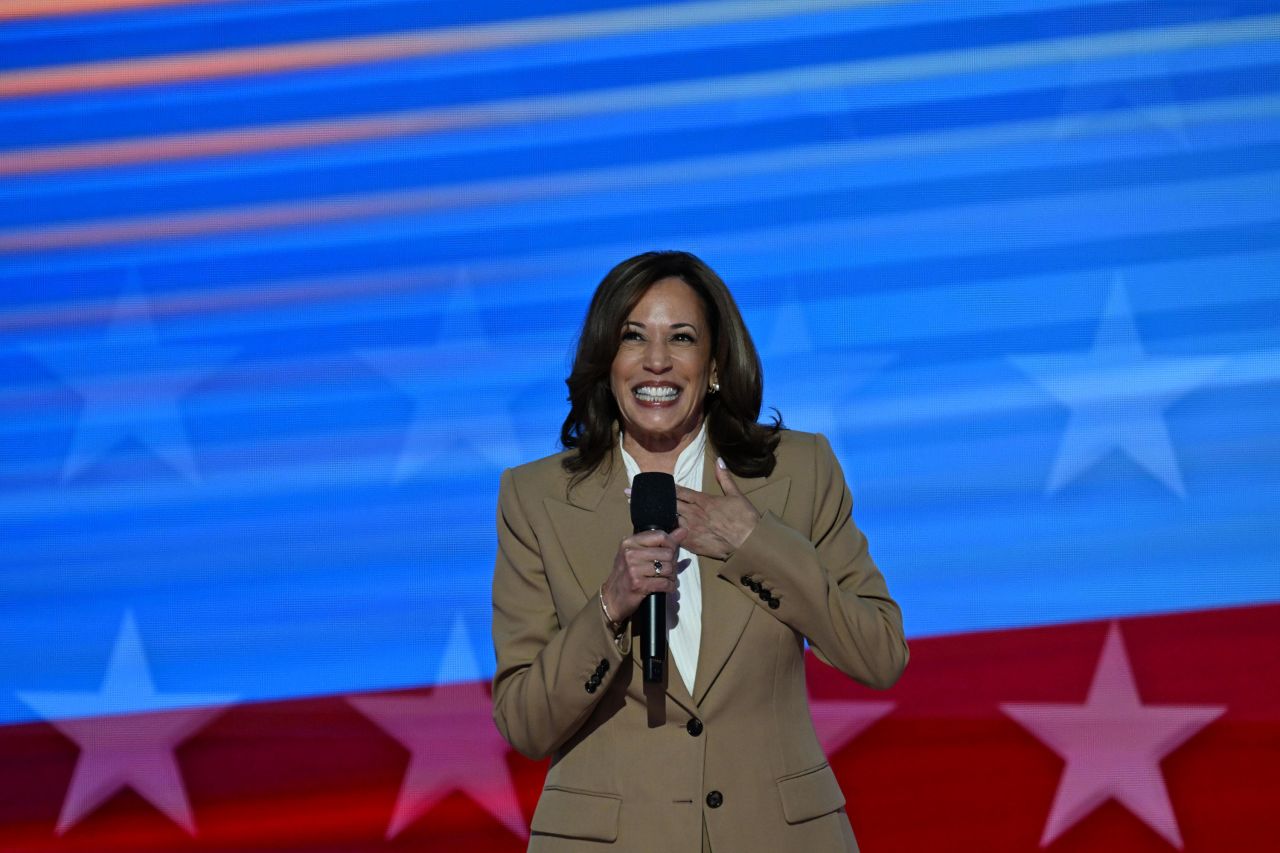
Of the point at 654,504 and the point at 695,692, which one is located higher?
the point at 654,504

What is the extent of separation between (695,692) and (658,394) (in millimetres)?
411

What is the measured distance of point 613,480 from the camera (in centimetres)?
201

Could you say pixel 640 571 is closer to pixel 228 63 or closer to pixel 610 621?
pixel 610 621

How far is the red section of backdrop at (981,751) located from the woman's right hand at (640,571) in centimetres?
191

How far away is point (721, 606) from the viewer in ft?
6.14

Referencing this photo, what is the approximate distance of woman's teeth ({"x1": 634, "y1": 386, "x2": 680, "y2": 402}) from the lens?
200cm

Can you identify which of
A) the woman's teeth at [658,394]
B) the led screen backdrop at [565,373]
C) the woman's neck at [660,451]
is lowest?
the woman's neck at [660,451]

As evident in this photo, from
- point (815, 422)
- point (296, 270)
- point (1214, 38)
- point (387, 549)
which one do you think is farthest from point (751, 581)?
point (1214, 38)

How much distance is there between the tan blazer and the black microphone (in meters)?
0.06

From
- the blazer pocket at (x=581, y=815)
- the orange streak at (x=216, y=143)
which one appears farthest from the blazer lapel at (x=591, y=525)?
the orange streak at (x=216, y=143)

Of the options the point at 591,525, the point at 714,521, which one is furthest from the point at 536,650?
the point at 714,521

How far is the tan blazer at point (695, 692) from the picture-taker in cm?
177

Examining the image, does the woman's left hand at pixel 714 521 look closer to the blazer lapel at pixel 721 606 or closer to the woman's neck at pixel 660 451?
the blazer lapel at pixel 721 606

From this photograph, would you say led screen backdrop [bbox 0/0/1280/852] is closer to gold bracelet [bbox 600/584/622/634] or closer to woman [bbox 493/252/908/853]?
woman [bbox 493/252/908/853]
